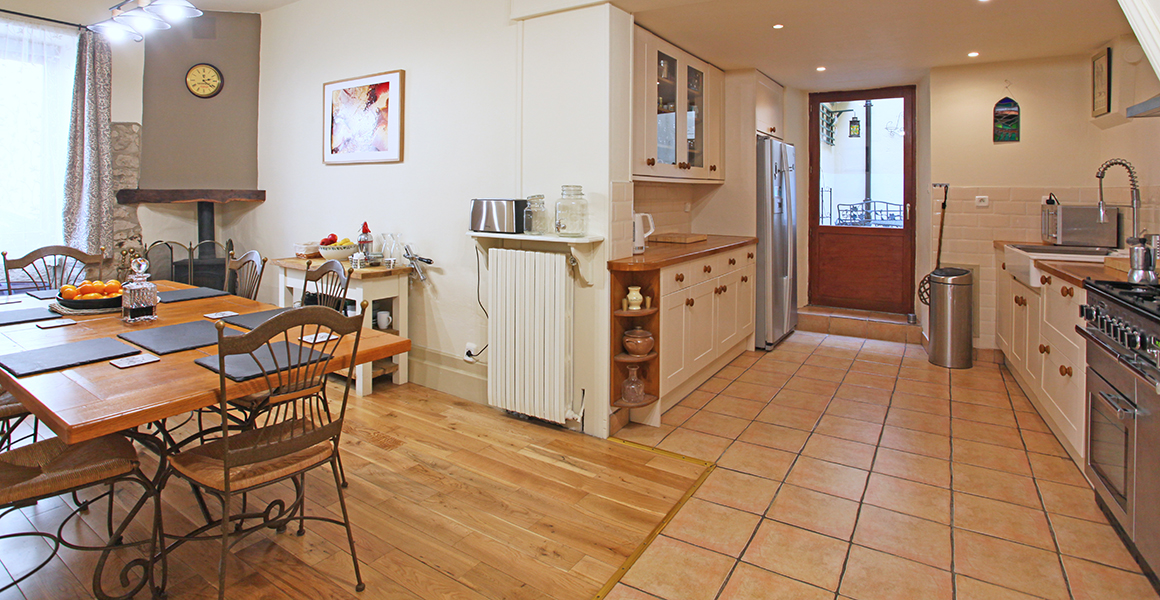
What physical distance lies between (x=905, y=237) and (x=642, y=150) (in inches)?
135

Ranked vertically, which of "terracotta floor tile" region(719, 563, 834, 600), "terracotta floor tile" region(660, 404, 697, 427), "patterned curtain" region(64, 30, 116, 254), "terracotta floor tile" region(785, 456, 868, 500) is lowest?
"terracotta floor tile" region(719, 563, 834, 600)

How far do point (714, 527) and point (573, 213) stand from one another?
1.67 m

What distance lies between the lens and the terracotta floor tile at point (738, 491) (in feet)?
8.79

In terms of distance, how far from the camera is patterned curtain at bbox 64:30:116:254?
460 centimetres

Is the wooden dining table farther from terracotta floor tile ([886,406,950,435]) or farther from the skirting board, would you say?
terracotta floor tile ([886,406,950,435])

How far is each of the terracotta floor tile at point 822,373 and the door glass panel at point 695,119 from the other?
1.66 meters

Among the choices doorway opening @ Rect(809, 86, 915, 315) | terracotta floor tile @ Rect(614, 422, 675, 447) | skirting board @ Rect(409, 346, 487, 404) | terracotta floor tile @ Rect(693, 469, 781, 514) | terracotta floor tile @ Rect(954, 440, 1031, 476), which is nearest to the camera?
terracotta floor tile @ Rect(693, 469, 781, 514)

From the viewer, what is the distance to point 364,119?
4.41 meters

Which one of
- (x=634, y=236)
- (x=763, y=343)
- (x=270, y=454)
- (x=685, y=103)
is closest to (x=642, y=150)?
(x=634, y=236)

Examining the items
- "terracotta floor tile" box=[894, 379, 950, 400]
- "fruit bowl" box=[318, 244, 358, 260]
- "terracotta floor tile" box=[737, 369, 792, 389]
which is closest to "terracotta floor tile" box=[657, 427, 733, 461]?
"terracotta floor tile" box=[737, 369, 792, 389]

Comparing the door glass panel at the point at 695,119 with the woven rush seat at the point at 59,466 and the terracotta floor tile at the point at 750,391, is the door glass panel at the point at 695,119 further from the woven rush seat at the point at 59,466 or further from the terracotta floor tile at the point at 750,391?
the woven rush seat at the point at 59,466

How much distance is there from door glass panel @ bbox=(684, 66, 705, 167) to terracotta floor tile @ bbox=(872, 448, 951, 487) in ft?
7.67

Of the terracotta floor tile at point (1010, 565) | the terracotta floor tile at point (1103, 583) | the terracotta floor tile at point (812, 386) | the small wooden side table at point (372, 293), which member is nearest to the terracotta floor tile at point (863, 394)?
the terracotta floor tile at point (812, 386)

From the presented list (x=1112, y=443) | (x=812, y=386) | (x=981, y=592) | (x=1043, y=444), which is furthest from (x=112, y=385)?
(x=1043, y=444)
